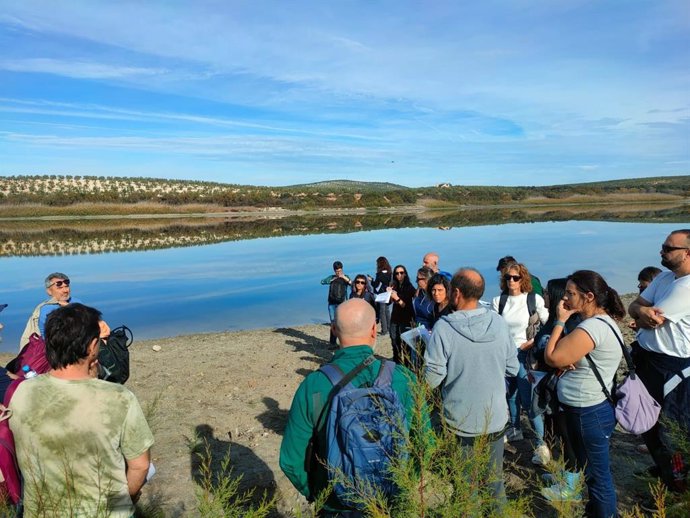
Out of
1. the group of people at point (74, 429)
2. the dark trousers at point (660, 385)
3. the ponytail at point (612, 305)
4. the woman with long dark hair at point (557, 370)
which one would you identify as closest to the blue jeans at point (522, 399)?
the woman with long dark hair at point (557, 370)

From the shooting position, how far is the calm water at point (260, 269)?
14.3 meters

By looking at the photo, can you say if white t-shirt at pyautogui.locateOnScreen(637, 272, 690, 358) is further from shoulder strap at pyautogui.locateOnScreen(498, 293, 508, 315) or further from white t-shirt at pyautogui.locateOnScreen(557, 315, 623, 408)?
shoulder strap at pyautogui.locateOnScreen(498, 293, 508, 315)

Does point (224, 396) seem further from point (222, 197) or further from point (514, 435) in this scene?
point (222, 197)

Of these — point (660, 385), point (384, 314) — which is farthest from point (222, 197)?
point (660, 385)

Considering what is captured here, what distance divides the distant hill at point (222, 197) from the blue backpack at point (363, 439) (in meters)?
65.5

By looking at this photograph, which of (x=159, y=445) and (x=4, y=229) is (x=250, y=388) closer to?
(x=159, y=445)

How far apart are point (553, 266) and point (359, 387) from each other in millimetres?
19750

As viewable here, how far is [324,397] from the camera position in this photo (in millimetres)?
2463

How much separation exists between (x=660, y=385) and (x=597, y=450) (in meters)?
0.96

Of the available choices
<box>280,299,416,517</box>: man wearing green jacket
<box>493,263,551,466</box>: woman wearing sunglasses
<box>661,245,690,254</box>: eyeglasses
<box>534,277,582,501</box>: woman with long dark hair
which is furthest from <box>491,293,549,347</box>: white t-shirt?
<box>280,299,416,517</box>: man wearing green jacket

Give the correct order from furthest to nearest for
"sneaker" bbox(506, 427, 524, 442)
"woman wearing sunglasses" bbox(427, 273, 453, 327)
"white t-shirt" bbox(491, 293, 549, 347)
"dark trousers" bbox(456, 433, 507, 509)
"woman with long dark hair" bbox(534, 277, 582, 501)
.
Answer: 1. "woman wearing sunglasses" bbox(427, 273, 453, 327)
2. "sneaker" bbox(506, 427, 524, 442)
3. "white t-shirt" bbox(491, 293, 549, 347)
4. "woman with long dark hair" bbox(534, 277, 582, 501)
5. "dark trousers" bbox(456, 433, 507, 509)

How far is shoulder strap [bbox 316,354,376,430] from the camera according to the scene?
2.44 m

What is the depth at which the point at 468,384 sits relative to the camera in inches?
135

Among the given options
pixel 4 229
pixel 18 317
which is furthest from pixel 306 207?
pixel 18 317
